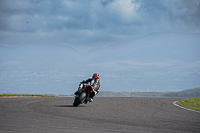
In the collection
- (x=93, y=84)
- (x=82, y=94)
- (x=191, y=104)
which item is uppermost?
(x=93, y=84)

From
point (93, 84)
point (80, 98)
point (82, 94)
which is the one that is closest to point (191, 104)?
point (93, 84)

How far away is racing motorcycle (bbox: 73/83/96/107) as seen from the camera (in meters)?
19.9

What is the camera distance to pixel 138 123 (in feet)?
40.0

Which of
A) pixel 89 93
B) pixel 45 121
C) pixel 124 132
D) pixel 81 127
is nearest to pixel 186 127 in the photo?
pixel 124 132

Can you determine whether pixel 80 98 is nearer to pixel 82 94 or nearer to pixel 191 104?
pixel 82 94

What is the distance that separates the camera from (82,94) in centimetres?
1995

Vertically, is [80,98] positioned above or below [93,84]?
below

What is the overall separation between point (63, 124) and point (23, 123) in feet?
4.41

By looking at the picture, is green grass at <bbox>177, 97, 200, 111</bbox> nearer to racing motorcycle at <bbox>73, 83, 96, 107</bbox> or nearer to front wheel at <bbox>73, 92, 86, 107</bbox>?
racing motorcycle at <bbox>73, 83, 96, 107</bbox>

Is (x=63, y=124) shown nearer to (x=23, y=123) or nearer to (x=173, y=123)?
(x=23, y=123)

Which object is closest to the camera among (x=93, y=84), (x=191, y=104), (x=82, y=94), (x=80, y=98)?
(x=80, y=98)

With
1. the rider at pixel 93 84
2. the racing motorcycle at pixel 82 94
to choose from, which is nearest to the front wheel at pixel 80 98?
the racing motorcycle at pixel 82 94

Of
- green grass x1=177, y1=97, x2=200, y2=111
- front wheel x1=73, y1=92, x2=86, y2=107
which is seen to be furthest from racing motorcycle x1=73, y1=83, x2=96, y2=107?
green grass x1=177, y1=97, x2=200, y2=111

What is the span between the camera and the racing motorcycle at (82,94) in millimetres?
19875
